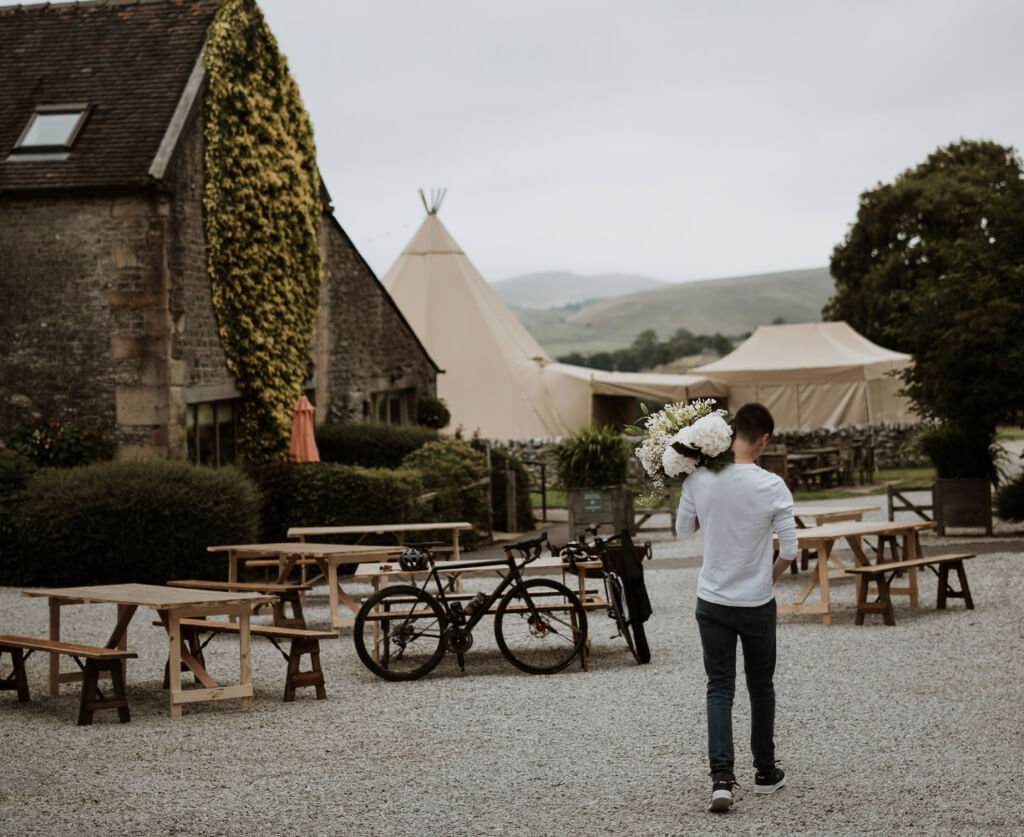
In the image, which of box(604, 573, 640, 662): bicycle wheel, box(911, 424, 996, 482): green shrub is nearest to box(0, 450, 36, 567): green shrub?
box(604, 573, 640, 662): bicycle wheel

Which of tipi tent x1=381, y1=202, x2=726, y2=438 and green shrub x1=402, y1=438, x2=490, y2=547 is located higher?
tipi tent x1=381, y1=202, x2=726, y2=438

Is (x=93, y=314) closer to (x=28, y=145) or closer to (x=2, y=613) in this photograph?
(x=28, y=145)

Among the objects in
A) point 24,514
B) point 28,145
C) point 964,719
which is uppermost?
point 28,145

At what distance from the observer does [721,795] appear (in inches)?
211

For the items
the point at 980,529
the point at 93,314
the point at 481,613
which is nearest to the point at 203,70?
the point at 93,314

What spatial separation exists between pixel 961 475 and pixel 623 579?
9.01 m

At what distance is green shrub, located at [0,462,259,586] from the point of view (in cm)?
1305

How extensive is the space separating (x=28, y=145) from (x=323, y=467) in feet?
16.8

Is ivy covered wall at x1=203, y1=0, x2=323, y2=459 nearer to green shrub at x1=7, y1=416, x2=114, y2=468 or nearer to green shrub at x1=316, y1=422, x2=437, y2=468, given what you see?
green shrub at x1=316, y1=422, x2=437, y2=468

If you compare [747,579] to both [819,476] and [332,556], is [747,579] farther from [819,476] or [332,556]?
[819,476]

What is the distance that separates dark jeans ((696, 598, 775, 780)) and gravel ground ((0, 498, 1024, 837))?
21cm

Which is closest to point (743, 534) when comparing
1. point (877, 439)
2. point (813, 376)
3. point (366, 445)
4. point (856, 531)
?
point (856, 531)

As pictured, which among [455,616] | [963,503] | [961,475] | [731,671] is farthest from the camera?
[961,475]

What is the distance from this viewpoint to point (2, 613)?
11.8 metres
